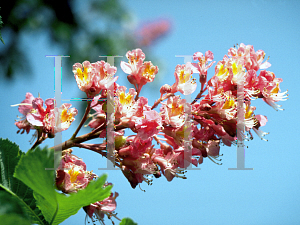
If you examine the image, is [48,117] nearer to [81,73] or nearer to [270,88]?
[81,73]

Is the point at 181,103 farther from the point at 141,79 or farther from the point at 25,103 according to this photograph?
the point at 25,103

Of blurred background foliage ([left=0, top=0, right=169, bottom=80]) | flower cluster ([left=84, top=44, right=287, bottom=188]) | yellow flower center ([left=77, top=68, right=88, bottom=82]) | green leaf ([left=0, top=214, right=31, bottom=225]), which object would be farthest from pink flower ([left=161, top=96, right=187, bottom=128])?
blurred background foliage ([left=0, top=0, right=169, bottom=80])

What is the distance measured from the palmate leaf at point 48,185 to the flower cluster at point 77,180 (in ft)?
0.42

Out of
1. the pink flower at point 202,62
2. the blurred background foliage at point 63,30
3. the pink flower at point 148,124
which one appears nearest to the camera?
the pink flower at point 148,124

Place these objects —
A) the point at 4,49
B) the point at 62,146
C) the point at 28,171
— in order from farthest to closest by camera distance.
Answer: the point at 4,49
the point at 62,146
the point at 28,171

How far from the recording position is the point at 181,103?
1.34 feet

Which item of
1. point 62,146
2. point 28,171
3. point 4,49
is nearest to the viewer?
point 28,171

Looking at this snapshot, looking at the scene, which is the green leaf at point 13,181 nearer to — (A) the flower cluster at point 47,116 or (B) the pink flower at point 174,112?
(A) the flower cluster at point 47,116

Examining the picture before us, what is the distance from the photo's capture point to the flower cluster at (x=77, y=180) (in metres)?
0.38

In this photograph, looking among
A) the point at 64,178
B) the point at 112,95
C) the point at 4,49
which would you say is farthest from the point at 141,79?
the point at 4,49

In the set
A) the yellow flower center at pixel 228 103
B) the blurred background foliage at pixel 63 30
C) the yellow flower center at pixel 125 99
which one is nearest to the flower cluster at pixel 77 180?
the yellow flower center at pixel 125 99

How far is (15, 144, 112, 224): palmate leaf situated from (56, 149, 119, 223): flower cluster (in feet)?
0.42

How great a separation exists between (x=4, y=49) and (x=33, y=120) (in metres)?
2.13

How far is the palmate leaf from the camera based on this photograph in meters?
0.21
